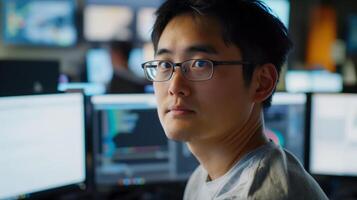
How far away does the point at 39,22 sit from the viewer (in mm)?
4625

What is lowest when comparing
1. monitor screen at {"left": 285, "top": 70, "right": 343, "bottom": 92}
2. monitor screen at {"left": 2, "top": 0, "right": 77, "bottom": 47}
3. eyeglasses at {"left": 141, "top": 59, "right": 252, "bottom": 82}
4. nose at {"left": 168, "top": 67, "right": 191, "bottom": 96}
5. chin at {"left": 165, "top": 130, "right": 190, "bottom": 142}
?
chin at {"left": 165, "top": 130, "right": 190, "bottom": 142}

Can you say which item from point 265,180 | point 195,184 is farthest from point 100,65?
point 265,180

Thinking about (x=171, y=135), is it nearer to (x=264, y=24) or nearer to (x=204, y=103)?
(x=204, y=103)

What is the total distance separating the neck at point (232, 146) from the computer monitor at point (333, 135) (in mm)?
653

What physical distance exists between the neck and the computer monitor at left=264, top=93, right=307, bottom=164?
1.88ft

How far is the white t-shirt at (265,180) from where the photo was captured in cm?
80

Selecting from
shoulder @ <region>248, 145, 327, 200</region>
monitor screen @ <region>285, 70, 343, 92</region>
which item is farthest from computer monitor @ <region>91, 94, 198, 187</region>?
monitor screen @ <region>285, 70, 343, 92</region>

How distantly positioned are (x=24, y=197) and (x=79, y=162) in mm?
217

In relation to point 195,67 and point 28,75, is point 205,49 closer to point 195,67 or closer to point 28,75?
point 195,67

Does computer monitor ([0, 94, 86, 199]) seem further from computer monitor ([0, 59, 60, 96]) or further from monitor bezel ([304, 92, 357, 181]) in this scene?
monitor bezel ([304, 92, 357, 181])

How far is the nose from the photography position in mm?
910

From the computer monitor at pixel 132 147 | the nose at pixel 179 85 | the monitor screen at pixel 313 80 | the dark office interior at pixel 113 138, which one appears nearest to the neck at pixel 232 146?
the nose at pixel 179 85

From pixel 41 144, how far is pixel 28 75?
0.27m

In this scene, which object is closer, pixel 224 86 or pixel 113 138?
pixel 224 86
